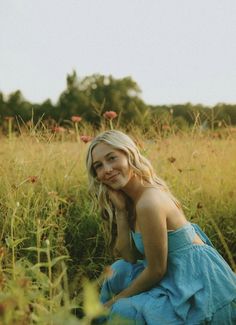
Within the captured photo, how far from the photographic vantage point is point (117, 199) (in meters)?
2.54

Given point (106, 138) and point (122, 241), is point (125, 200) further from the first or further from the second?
point (106, 138)

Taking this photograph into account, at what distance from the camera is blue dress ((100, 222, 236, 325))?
213 cm

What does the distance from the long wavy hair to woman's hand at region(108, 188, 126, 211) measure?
0.13ft

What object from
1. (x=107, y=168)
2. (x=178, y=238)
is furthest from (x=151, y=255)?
(x=107, y=168)

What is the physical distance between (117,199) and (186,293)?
0.61m

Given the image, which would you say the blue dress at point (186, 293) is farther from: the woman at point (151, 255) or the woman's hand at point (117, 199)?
the woman's hand at point (117, 199)

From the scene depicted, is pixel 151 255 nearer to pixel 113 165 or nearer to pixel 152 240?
pixel 152 240

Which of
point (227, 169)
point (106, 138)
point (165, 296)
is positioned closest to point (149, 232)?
point (165, 296)

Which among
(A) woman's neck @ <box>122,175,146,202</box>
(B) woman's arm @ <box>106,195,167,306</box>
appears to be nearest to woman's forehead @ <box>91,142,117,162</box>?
(A) woman's neck @ <box>122,175,146,202</box>

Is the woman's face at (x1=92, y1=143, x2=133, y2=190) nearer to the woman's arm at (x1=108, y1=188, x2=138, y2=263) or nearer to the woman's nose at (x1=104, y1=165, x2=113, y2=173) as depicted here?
the woman's nose at (x1=104, y1=165, x2=113, y2=173)

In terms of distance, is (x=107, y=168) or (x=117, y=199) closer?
(x=107, y=168)

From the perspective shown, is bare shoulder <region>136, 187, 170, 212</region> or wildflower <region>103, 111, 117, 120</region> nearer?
bare shoulder <region>136, 187, 170, 212</region>

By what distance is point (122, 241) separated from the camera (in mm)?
2521

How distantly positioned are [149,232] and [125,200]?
1.38 ft
